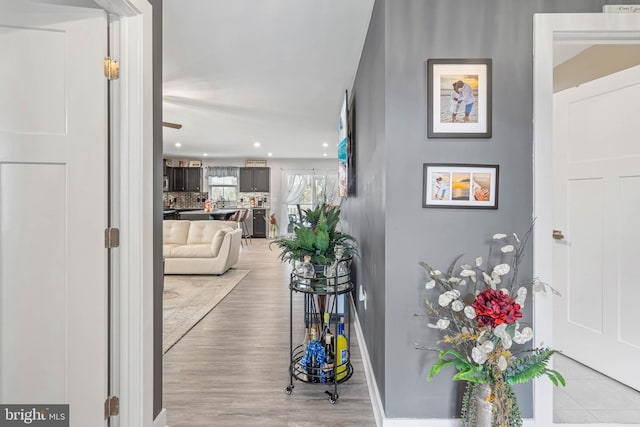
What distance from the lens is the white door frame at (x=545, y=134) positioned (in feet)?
5.32

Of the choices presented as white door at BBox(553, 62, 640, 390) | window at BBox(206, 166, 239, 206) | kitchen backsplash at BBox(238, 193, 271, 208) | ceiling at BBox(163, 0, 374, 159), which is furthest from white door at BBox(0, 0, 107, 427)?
window at BBox(206, 166, 239, 206)

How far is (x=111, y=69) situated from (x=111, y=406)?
1.54m

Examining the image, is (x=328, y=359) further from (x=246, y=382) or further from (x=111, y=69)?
(x=111, y=69)

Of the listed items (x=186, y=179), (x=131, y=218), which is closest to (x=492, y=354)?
(x=131, y=218)

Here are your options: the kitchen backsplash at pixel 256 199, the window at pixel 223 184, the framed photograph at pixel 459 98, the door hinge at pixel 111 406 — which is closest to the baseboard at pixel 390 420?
the door hinge at pixel 111 406

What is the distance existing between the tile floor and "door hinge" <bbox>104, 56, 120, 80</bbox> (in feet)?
9.41

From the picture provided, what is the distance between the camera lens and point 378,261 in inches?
76.0

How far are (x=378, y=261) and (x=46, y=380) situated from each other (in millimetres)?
1676

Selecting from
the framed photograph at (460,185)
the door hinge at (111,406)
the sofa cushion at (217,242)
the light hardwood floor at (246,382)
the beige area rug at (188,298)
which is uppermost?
the framed photograph at (460,185)

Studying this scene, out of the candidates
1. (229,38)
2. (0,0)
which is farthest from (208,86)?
(0,0)

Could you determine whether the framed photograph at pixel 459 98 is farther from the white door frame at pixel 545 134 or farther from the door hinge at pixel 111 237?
the door hinge at pixel 111 237

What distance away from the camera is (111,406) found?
1499 mm

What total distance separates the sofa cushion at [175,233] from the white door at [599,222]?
541 cm

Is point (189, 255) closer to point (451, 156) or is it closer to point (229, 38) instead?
point (229, 38)
